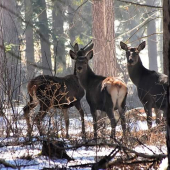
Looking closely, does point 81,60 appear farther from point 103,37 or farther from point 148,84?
point 103,37

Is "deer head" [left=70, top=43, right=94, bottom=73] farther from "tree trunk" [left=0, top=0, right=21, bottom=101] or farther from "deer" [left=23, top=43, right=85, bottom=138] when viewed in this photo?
"tree trunk" [left=0, top=0, right=21, bottom=101]

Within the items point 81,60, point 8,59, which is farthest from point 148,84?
point 8,59

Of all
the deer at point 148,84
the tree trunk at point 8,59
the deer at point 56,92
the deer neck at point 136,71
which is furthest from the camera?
the deer neck at point 136,71

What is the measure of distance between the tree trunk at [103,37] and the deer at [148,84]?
501cm

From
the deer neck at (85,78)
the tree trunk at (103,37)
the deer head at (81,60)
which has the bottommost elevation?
the deer neck at (85,78)

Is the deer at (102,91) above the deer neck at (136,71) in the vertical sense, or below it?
below

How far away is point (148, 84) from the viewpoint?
10.9 meters

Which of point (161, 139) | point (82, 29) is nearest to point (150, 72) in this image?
point (161, 139)

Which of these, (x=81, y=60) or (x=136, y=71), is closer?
(x=81, y=60)

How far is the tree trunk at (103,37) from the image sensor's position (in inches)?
658

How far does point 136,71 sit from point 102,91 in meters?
2.01

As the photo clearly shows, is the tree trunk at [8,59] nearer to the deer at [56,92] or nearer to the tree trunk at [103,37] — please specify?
the deer at [56,92]

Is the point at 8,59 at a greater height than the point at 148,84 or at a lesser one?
greater

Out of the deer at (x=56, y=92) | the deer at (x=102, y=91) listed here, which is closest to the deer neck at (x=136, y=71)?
the deer at (x=102, y=91)
